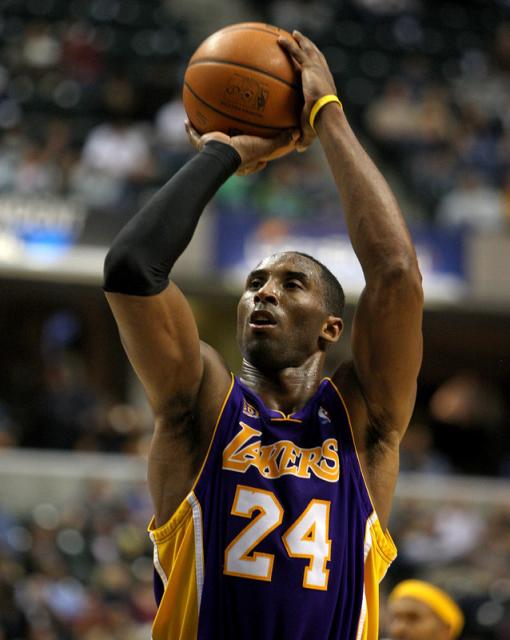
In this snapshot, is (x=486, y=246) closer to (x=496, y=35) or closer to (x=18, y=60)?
(x=496, y=35)

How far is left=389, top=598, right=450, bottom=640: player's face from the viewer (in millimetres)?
5477

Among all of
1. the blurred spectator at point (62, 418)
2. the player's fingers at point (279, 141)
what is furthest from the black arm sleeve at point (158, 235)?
the blurred spectator at point (62, 418)

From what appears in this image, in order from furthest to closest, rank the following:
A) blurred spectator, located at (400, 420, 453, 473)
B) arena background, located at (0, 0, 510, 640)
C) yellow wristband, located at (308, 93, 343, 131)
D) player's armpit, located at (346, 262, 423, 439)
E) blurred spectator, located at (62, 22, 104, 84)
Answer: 1. blurred spectator, located at (62, 22, 104, 84)
2. blurred spectator, located at (400, 420, 453, 473)
3. arena background, located at (0, 0, 510, 640)
4. yellow wristband, located at (308, 93, 343, 131)
5. player's armpit, located at (346, 262, 423, 439)

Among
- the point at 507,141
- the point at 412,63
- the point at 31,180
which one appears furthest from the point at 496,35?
the point at 31,180

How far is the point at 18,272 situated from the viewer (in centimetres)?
1266

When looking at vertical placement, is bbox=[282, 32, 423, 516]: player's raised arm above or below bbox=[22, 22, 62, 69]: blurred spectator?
above

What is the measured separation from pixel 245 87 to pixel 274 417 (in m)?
1.03

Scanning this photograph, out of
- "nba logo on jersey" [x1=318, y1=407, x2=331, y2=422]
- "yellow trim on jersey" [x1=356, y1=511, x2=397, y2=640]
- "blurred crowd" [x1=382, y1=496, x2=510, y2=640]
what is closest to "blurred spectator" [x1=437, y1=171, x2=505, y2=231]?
"blurred crowd" [x1=382, y1=496, x2=510, y2=640]

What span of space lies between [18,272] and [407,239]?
982 centimetres

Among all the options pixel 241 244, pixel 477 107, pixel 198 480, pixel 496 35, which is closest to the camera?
pixel 198 480

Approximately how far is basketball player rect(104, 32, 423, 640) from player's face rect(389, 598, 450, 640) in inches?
92.3

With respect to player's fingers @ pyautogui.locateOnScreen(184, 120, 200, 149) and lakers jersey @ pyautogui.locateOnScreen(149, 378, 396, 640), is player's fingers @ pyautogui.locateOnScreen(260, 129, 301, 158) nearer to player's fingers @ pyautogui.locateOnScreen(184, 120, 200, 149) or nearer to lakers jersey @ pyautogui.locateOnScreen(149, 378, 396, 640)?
player's fingers @ pyautogui.locateOnScreen(184, 120, 200, 149)

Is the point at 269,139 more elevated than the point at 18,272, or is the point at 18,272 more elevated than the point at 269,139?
the point at 269,139

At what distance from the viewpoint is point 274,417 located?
3.32 meters
